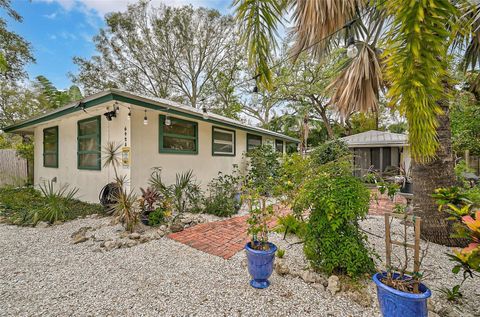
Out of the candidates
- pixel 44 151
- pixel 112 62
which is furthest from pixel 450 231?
pixel 112 62

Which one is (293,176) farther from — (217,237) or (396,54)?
(396,54)

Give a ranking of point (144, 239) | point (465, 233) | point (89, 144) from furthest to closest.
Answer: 1. point (89, 144)
2. point (144, 239)
3. point (465, 233)

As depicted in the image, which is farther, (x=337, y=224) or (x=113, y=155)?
(x=113, y=155)

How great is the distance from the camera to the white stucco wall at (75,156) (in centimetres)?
545

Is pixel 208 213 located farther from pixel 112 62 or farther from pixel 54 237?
pixel 112 62

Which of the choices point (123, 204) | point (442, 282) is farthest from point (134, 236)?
point (442, 282)

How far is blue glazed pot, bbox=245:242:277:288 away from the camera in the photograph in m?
2.46

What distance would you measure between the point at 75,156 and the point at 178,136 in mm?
3306

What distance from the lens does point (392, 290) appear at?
1.80 meters

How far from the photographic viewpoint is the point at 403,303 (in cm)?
175

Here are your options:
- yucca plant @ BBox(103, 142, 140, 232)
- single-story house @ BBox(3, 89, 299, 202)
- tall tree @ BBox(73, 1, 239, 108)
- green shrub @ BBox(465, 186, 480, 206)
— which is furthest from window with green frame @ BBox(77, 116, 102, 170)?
tall tree @ BBox(73, 1, 239, 108)

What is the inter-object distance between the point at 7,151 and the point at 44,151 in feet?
15.2

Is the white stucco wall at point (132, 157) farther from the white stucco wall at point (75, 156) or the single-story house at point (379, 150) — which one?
the single-story house at point (379, 150)

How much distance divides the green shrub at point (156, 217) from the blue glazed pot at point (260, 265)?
2.78 meters
